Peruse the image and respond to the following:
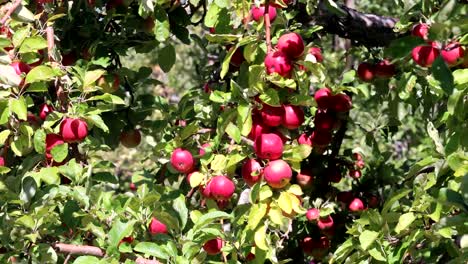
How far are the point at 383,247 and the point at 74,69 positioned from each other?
0.89 metres

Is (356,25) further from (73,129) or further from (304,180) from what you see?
(73,129)

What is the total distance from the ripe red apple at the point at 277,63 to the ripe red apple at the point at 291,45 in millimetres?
13

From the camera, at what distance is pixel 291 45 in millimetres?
1552

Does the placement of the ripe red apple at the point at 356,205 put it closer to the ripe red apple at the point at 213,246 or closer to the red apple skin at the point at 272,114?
the ripe red apple at the point at 213,246

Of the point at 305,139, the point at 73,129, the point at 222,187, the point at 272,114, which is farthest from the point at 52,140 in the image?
the point at 305,139

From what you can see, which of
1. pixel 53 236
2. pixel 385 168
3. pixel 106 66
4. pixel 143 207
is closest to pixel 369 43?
pixel 385 168

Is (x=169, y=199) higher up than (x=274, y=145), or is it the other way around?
(x=274, y=145)

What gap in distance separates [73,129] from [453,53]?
34.8 inches

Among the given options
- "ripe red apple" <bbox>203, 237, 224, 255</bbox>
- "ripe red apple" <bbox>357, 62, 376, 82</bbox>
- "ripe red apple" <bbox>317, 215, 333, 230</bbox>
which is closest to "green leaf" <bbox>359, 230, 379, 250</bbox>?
"ripe red apple" <bbox>203, 237, 224, 255</bbox>

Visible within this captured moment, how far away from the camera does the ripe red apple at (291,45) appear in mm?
1550

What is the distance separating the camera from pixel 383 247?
1.64 meters

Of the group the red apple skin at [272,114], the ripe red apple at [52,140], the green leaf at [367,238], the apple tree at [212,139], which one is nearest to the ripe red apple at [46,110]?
the apple tree at [212,139]

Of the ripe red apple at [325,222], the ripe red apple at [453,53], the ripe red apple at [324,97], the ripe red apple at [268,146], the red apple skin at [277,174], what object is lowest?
the ripe red apple at [325,222]

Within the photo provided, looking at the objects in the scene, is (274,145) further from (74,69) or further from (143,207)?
(74,69)
